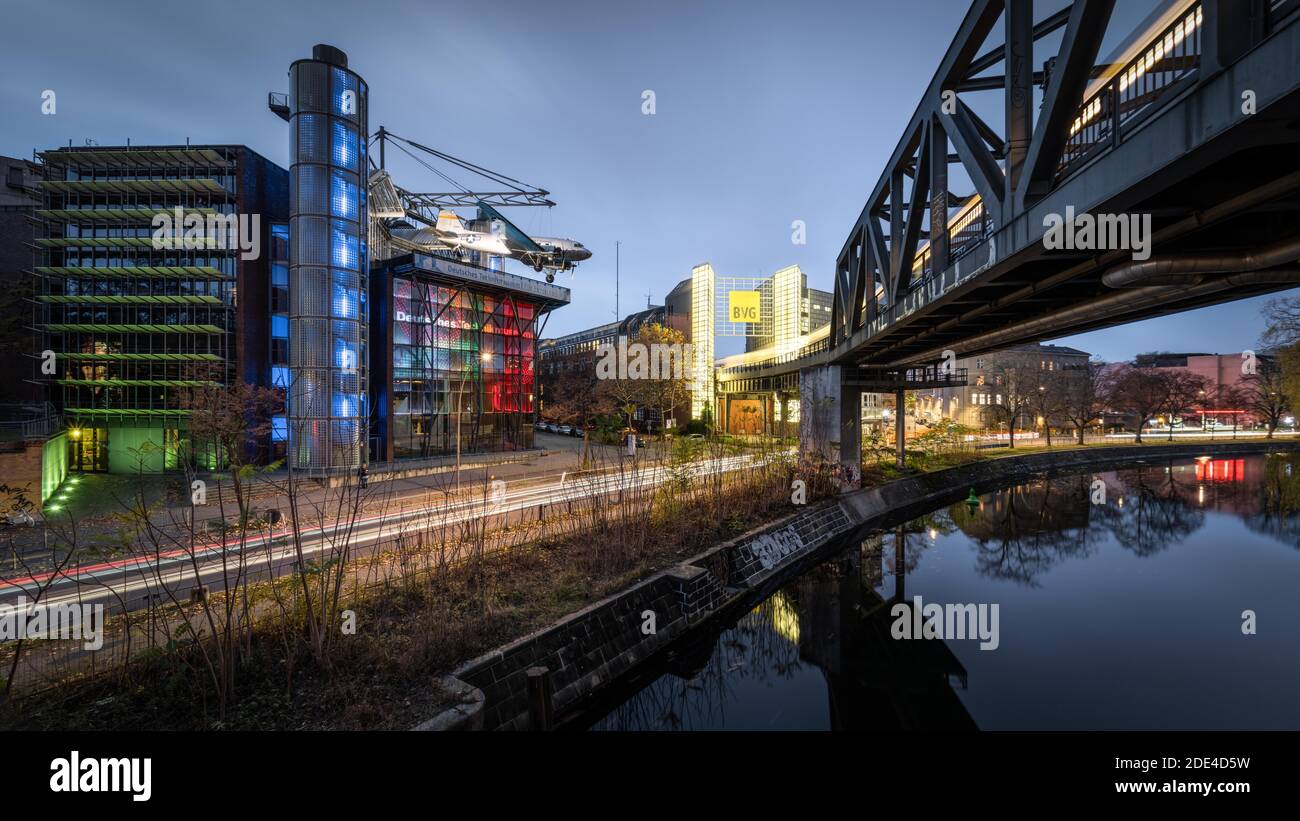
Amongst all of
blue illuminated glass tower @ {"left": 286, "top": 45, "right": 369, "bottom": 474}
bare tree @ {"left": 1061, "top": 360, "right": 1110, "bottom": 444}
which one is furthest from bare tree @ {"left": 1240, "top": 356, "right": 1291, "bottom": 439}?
blue illuminated glass tower @ {"left": 286, "top": 45, "right": 369, "bottom": 474}

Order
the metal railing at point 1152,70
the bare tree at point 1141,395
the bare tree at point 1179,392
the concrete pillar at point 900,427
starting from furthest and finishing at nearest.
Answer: the bare tree at point 1179,392, the bare tree at point 1141,395, the concrete pillar at point 900,427, the metal railing at point 1152,70

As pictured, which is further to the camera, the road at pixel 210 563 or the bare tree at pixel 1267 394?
the bare tree at pixel 1267 394

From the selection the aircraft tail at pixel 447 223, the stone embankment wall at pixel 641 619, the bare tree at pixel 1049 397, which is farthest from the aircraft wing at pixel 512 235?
the bare tree at pixel 1049 397

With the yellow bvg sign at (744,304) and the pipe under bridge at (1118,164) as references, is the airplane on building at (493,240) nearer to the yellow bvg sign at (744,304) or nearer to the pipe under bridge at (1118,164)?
the yellow bvg sign at (744,304)

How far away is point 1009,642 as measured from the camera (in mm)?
12977

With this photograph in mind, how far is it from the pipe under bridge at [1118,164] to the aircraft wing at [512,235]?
39.1 metres

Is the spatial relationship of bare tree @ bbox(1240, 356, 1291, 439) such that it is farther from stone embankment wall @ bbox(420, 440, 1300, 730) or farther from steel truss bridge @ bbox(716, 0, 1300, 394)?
steel truss bridge @ bbox(716, 0, 1300, 394)

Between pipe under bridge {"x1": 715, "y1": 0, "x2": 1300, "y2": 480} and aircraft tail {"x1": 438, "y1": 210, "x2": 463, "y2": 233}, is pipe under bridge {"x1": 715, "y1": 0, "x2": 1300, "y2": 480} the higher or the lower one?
the lower one

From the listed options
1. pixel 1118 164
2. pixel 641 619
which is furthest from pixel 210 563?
pixel 1118 164

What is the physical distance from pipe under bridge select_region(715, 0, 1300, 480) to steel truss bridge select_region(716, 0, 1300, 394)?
0.7 inches

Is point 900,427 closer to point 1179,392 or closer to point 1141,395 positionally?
point 1141,395

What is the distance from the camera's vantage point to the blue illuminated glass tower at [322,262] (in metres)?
25.4

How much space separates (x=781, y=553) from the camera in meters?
17.0

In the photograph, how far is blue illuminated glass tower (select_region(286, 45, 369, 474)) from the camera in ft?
83.4
